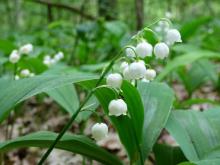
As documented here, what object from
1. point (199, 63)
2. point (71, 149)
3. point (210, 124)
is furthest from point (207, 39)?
point (71, 149)

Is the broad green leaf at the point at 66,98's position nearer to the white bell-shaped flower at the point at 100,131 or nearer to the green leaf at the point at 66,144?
the green leaf at the point at 66,144

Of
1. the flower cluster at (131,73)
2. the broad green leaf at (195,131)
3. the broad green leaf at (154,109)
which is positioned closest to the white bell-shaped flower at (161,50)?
the flower cluster at (131,73)

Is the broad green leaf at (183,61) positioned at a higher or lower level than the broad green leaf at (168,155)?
higher

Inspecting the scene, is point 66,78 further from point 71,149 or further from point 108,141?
point 108,141

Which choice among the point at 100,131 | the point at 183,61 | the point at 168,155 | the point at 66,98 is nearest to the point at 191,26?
the point at 183,61

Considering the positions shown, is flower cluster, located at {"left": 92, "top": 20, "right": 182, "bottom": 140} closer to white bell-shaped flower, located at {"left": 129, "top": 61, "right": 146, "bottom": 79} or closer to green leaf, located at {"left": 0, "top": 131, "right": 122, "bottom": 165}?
white bell-shaped flower, located at {"left": 129, "top": 61, "right": 146, "bottom": 79}

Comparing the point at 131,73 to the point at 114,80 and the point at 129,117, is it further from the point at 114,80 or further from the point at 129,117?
the point at 129,117
